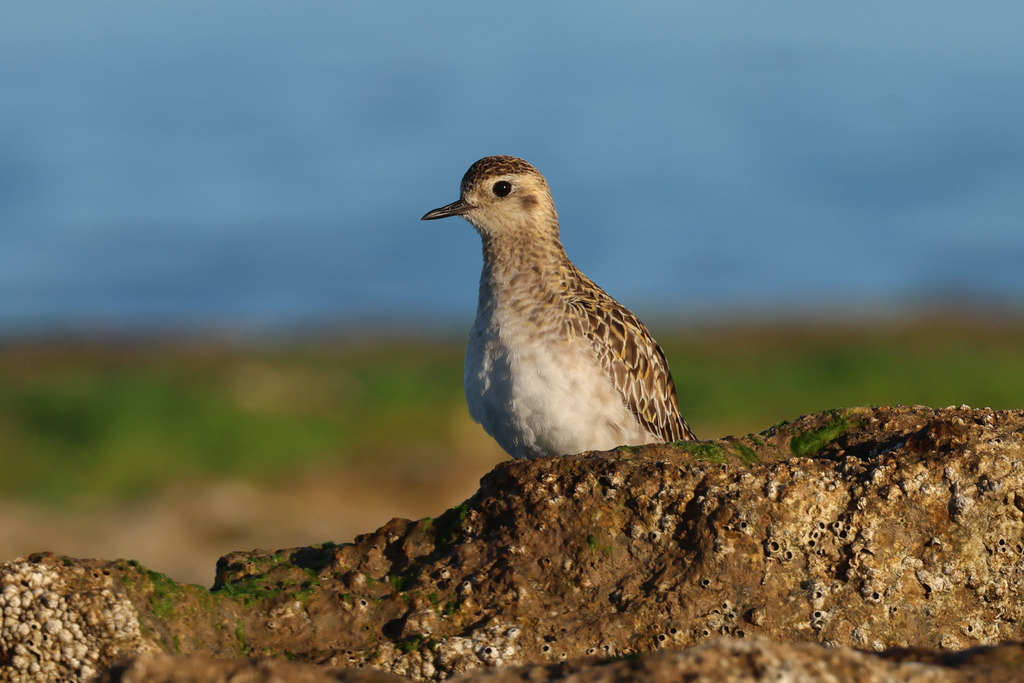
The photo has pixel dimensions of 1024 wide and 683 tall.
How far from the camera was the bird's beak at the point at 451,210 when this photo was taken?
11328mm

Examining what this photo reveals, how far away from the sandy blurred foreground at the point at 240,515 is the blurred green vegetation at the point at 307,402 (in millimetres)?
1604

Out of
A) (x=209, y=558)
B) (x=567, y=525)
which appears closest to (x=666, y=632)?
(x=567, y=525)

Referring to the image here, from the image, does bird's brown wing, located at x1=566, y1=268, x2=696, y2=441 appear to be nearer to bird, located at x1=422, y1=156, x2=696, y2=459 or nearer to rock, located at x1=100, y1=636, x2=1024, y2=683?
bird, located at x1=422, y1=156, x2=696, y2=459

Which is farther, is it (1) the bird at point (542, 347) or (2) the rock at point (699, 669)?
(1) the bird at point (542, 347)

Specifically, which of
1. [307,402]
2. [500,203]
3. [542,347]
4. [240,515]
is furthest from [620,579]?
[307,402]

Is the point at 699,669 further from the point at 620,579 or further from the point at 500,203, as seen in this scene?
the point at 500,203

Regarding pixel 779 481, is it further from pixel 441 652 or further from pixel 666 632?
pixel 441 652

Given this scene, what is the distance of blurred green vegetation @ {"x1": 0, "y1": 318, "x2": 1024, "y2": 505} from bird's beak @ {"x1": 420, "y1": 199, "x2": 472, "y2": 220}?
15.1 m

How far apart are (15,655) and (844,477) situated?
386 centimetres

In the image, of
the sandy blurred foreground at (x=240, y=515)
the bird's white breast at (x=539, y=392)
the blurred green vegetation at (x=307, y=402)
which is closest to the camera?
the bird's white breast at (x=539, y=392)

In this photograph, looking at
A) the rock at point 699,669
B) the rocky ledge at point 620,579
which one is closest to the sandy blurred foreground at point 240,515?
the rocky ledge at point 620,579

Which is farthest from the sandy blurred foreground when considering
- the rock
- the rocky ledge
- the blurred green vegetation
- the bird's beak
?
the rock

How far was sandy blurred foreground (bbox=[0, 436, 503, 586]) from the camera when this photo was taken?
18.7 meters

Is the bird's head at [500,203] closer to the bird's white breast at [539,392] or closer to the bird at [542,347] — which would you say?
the bird at [542,347]
